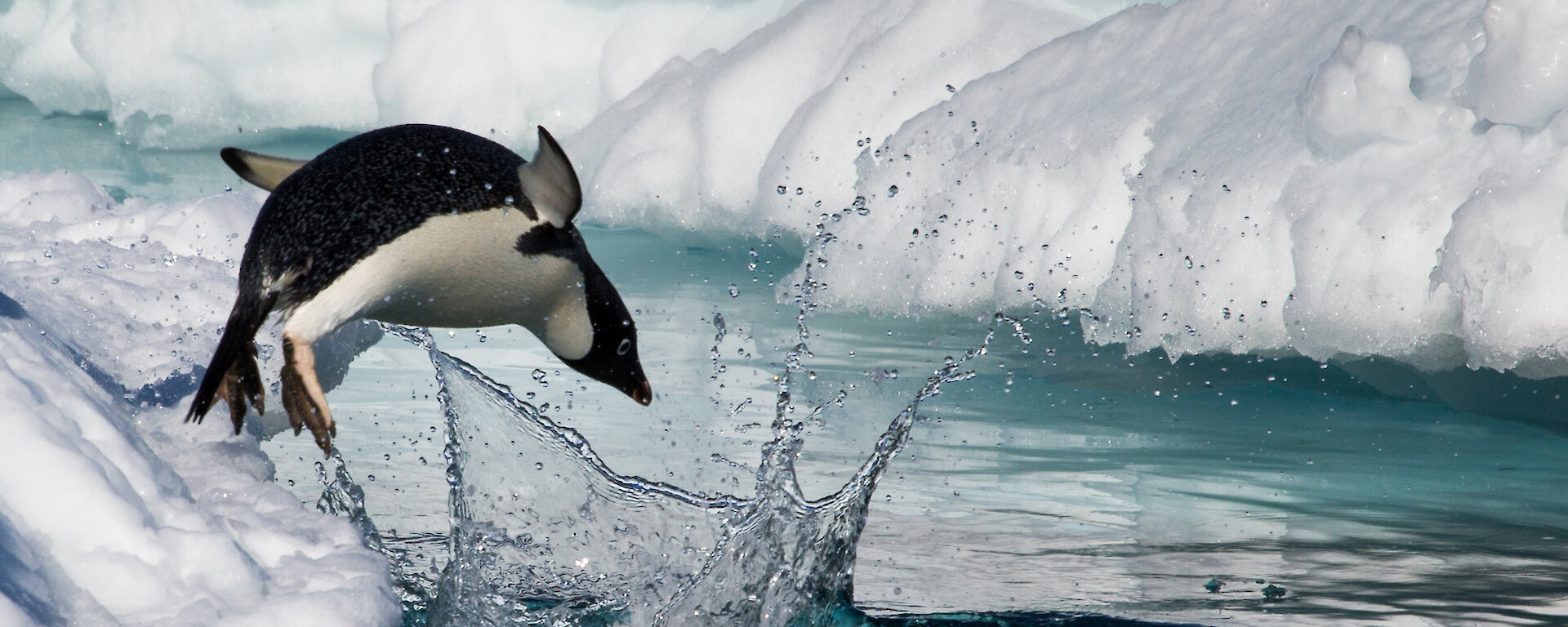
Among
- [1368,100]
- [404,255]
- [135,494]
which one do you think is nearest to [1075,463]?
[1368,100]

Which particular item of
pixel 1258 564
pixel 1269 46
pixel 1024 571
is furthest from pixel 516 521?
pixel 1269 46

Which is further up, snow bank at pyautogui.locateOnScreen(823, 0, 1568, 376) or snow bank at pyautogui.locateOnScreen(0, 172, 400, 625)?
snow bank at pyautogui.locateOnScreen(823, 0, 1568, 376)

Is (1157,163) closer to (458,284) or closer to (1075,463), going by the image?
(1075,463)

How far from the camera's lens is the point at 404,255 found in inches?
82.5

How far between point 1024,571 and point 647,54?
11494mm

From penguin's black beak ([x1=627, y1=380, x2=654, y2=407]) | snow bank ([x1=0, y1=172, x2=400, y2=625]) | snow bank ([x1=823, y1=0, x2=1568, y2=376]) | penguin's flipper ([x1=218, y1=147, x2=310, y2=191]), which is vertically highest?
snow bank ([x1=823, y1=0, x2=1568, y2=376])

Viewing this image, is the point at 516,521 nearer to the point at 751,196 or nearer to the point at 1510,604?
the point at 1510,604

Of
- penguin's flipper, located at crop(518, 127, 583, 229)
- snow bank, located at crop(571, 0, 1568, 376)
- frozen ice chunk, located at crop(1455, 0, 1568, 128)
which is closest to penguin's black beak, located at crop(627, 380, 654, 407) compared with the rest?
penguin's flipper, located at crop(518, 127, 583, 229)

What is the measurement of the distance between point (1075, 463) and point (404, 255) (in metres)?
2.79

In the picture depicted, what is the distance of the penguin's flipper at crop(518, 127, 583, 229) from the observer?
2232mm

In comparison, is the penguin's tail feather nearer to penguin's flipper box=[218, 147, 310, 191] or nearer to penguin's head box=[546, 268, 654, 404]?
penguin's flipper box=[218, 147, 310, 191]

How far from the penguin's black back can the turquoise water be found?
3.15 feet

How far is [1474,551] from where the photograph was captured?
3.32m

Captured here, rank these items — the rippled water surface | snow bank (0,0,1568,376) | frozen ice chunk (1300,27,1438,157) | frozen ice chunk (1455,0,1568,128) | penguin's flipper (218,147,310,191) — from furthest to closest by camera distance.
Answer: frozen ice chunk (1300,27,1438,157)
snow bank (0,0,1568,376)
frozen ice chunk (1455,0,1568,128)
the rippled water surface
penguin's flipper (218,147,310,191)
